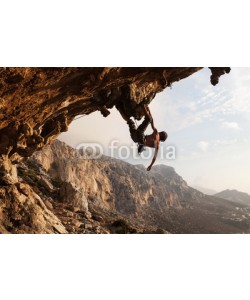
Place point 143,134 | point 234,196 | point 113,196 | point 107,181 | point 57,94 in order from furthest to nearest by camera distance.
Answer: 1. point 234,196
2. point 107,181
3. point 113,196
4. point 143,134
5. point 57,94

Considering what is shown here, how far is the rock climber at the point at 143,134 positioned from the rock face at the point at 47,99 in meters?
0.27

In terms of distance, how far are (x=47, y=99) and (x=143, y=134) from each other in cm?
340

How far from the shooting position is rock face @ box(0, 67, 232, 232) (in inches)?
289

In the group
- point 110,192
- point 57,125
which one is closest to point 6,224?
point 57,125

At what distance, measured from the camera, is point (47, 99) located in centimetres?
872

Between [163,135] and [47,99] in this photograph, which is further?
[47,99]

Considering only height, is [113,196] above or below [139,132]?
below

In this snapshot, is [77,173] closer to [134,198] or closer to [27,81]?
[134,198]

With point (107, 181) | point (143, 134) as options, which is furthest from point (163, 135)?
point (107, 181)

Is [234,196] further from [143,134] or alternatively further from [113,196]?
[143,134]

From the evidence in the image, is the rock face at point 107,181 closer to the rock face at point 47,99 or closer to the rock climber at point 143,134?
the rock face at point 47,99

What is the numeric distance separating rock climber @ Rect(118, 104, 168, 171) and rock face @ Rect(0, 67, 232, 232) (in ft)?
0.88

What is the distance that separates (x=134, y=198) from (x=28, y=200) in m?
61.1

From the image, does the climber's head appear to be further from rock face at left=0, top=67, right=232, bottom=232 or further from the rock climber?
rock face at left=0, top=67, right=232, bottom=232
